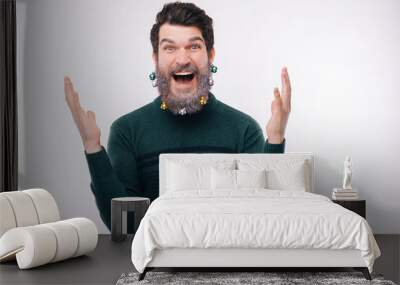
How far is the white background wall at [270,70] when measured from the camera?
24.6ft

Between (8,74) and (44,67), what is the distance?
0.40 meters

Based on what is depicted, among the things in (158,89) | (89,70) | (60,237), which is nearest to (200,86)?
(158,89)

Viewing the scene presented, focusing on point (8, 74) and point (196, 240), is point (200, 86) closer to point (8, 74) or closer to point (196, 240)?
point (8, 74)

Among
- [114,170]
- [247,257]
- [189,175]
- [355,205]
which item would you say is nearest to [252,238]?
[247,257]

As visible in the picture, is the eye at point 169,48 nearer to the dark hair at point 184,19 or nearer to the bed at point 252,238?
the dark hair at point 184,19

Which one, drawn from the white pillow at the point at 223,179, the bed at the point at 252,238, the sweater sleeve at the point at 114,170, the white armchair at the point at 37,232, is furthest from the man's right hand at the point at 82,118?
the bed at the point at 252,238

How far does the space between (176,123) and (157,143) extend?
29 centimetres

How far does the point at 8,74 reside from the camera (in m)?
7.43

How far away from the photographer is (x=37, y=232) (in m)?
5.52

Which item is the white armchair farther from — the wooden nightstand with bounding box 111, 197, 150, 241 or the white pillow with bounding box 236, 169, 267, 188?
the white pillow with bounding box 236, 169, 267, 188

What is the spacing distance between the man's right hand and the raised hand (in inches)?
72.8

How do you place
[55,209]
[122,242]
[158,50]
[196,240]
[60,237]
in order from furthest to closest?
[158,50] → [122,242] → [55,209] → [60,237] → [196,240]

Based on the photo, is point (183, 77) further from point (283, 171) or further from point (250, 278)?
point (250, 278)

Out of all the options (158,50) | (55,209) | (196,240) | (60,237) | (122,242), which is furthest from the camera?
(158,50)
